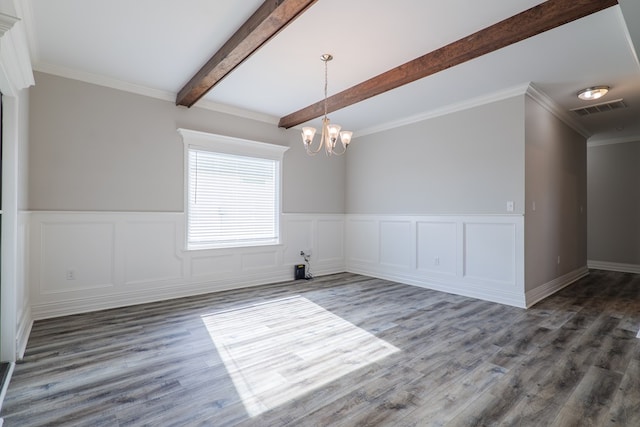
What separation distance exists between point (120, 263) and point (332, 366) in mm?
2972

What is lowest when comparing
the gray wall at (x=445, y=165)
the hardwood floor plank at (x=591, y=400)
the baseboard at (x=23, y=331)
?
the hardwood floor plank at (x=591, y=400)

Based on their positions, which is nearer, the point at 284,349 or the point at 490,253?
the point at 284,349

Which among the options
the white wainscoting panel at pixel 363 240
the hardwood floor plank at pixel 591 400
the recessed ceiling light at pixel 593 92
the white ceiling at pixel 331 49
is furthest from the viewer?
the white wainscoting panel at pixel 363 240

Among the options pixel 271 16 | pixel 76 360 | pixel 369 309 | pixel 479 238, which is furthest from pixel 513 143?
pixel 76 360

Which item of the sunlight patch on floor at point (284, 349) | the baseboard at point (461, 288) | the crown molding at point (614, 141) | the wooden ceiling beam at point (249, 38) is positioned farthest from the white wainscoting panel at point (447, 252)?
the crown molding at point (614, 141)

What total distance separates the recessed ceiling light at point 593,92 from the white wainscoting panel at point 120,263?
472cm

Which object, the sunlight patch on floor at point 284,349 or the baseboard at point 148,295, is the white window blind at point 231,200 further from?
the sunlight patch on floor at point 284,349

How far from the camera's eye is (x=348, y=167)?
6266mm

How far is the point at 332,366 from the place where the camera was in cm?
240

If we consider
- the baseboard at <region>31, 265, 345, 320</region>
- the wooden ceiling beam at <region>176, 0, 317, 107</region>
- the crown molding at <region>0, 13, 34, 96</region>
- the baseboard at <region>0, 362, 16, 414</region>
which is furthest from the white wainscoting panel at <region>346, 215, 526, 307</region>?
the crown molding at <region>0, 13, 34, 96</region>

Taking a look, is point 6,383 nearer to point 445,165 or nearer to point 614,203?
point 445,165

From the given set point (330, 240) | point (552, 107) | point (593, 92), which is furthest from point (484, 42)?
point (330, 240)

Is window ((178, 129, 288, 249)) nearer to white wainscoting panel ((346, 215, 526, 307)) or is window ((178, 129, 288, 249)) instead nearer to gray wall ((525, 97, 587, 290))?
white wainscoting panel ((346, 215, 526, 307))

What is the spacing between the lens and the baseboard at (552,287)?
13.2ft
